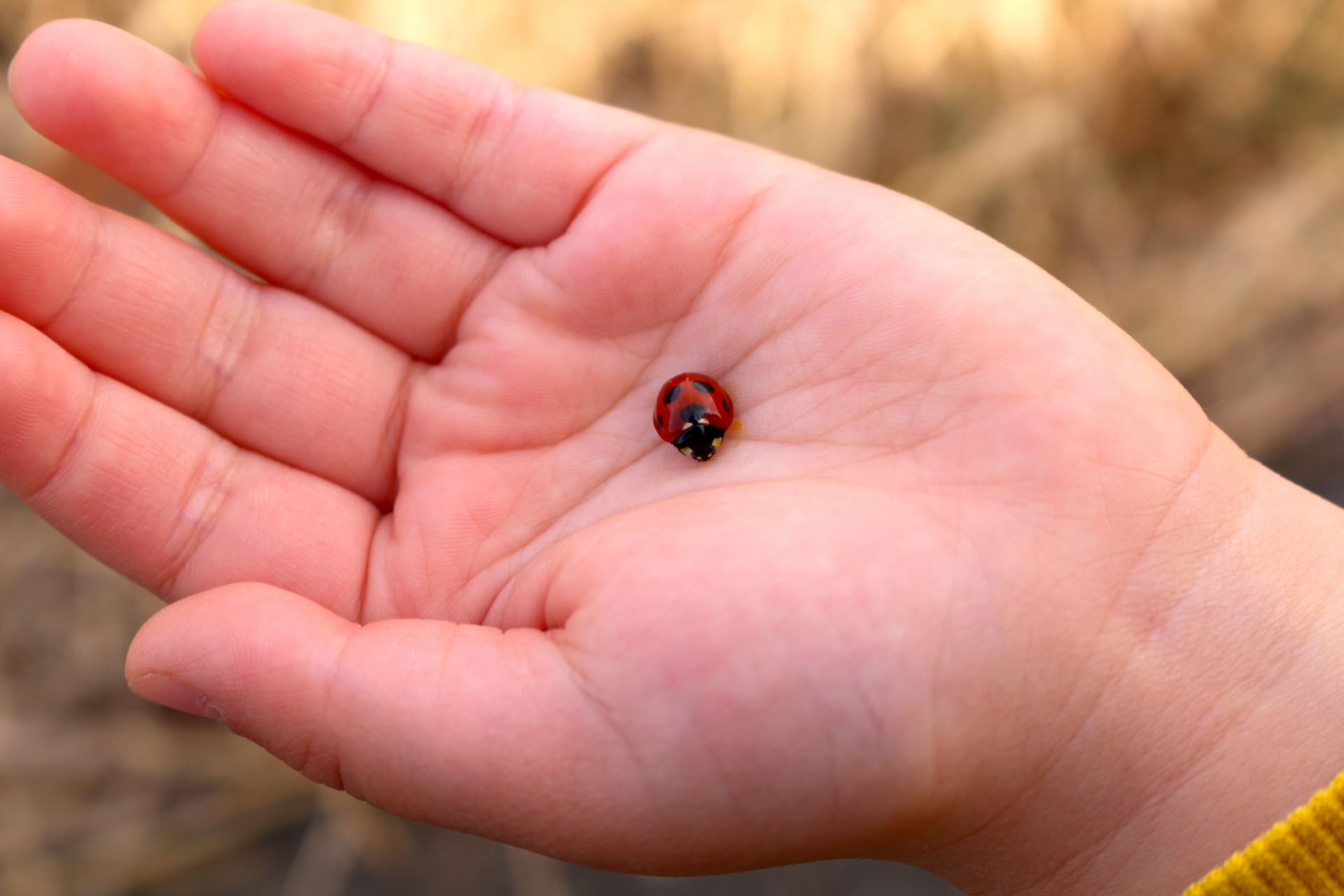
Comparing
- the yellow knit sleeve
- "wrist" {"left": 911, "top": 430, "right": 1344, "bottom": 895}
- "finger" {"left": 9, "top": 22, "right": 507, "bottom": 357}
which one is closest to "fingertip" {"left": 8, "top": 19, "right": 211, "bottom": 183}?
"finger" {"left": 9, "top": 22, "right": 507, "bottom": 357}

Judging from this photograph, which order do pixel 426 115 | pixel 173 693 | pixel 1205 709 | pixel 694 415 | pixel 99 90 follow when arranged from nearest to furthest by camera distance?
pixel 173 693, pixel 1205 709, pixel 694 415, pixel 99 90, pixel 426 115

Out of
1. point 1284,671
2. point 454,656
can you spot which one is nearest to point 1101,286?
point 1284,671

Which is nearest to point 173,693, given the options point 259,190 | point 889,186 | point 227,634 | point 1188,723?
point 227,634

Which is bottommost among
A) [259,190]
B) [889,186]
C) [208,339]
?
[208,339]

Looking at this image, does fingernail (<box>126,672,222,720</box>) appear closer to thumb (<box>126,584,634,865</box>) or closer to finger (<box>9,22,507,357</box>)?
thumb (<box>126,584,634,865</box>)

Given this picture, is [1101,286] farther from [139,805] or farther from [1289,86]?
[139,805]

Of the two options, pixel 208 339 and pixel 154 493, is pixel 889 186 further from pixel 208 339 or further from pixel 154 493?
pixel 154 493

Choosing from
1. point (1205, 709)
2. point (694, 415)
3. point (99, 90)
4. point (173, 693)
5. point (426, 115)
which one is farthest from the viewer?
point (426, 115)
